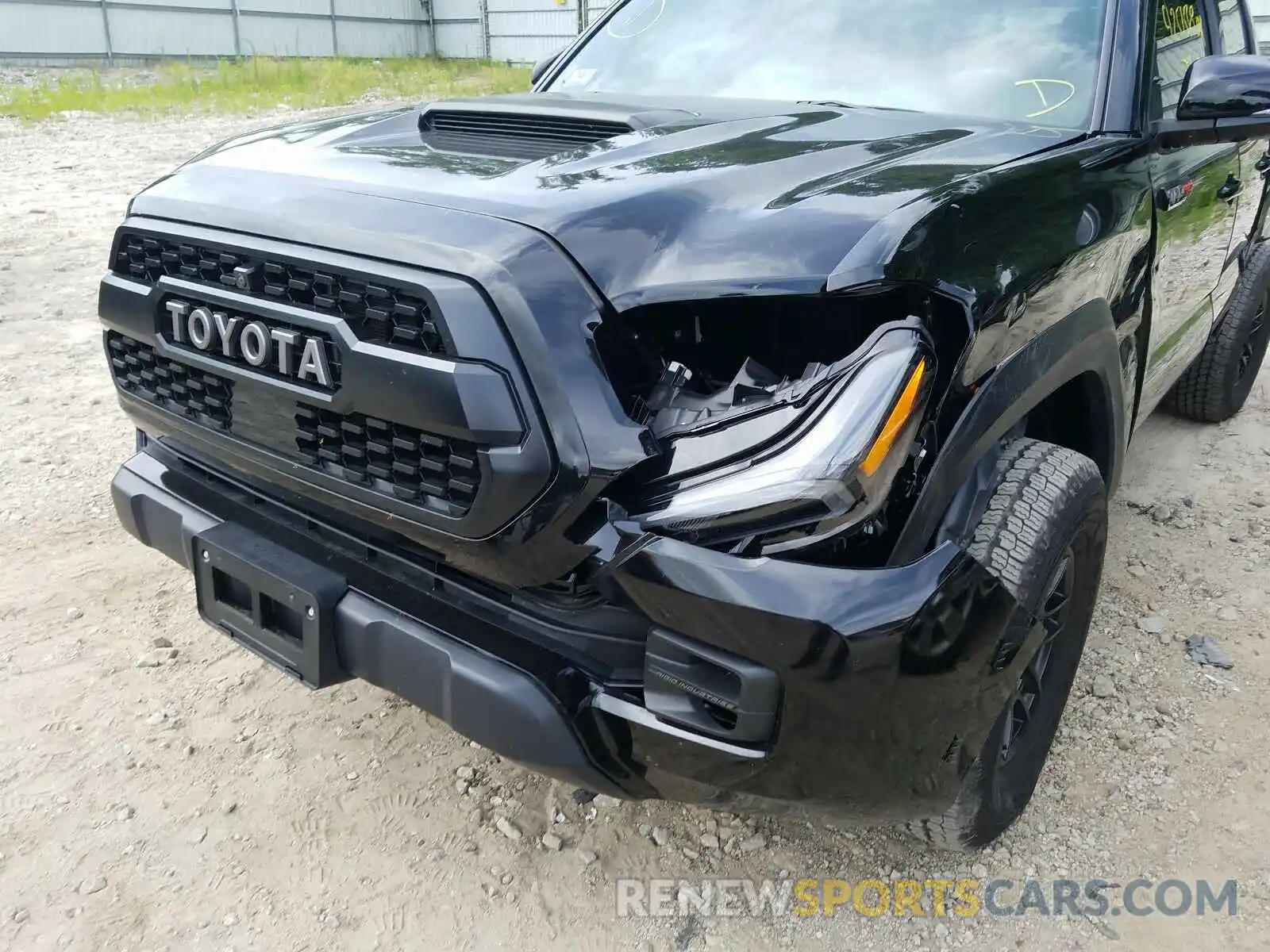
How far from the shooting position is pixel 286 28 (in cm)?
2623

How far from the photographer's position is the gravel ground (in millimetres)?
2125

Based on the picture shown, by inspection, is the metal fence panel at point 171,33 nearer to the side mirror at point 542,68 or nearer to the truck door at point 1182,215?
the side mirror at point 542,68

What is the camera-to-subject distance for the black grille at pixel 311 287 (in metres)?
1.73

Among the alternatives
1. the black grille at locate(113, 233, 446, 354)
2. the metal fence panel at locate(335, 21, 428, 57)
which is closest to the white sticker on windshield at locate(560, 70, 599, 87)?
the black grille at locate(113, 233, 446, 354)

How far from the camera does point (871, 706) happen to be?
5.18 ft

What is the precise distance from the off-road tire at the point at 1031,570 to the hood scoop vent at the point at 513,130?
114 centimetres

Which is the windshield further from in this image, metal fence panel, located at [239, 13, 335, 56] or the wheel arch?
metal fence panel, located at [239, 13, 335, 56]

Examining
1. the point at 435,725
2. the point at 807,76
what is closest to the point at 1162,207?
the point at 807,76

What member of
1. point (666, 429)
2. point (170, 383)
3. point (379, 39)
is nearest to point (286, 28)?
point (379, 39)

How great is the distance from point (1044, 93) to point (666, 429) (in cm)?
167

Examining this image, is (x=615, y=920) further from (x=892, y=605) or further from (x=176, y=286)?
(x=176, y=286)

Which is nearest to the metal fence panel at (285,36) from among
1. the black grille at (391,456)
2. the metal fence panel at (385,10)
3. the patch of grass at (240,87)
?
the metal fence panel at (385,10)

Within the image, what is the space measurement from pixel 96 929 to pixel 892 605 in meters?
1.74

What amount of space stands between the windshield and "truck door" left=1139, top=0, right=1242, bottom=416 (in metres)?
0.29
